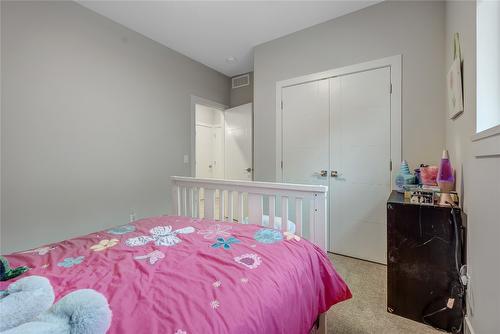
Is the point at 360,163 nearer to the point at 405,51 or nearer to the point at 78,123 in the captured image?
the point at 405,51

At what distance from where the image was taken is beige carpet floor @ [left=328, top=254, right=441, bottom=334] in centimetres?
138

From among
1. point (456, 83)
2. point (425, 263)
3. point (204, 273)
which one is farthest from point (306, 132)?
point (204, 273)

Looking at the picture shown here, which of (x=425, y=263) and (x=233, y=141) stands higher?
(x=233, y=141)

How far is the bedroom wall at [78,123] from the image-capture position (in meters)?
1.81

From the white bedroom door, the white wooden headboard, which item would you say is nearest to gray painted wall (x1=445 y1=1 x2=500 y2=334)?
the white wooden headboard

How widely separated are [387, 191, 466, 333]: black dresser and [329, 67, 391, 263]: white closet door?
0.80 m

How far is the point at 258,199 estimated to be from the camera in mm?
1540

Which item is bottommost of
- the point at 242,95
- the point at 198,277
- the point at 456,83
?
the point at 198,277

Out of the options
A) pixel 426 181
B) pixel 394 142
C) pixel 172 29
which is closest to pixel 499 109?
pixel 426 181

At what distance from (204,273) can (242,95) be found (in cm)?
357

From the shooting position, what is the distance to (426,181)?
1679 mm

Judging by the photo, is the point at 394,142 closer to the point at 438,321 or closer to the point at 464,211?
the point at 464,211

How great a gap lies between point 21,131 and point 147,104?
1.24 meters

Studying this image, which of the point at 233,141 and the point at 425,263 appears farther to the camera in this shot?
the point at 233,141
